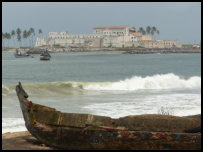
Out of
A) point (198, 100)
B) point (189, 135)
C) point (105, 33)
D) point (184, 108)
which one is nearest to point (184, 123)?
point (189, 135)

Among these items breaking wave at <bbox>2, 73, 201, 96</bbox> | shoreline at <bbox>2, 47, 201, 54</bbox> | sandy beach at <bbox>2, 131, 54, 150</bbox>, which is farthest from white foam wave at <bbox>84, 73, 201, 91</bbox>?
shoreline at <bbox>2, 47, 201, 54</bbox>

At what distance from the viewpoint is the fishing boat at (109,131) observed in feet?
24.7

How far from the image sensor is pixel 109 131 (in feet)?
25.1

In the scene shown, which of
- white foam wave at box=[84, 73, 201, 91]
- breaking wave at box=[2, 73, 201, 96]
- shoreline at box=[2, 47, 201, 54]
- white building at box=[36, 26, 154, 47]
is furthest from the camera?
white building at box=[36, 26, 154, 47]

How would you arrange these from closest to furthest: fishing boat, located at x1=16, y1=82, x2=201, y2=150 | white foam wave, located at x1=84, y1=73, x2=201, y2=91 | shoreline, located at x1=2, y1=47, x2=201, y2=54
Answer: fishing boat, located at x1=16, y1=82, x2=201, y2=150 < white foam wave, located at x1=84, y1=73, x2=201, y2=91 < shoreline, located at x1=2, y1=47, x2=201, y2=54

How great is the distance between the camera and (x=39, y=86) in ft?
91.4

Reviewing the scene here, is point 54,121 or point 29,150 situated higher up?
point 54,121

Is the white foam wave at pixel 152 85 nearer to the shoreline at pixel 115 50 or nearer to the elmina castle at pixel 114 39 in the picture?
the shoreline at pixel 115 50

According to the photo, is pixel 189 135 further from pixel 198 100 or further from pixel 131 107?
pixel 198 100

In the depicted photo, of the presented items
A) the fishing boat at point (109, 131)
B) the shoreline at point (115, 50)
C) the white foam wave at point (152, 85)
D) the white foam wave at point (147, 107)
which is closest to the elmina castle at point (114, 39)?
the shoreline at point (115, 50)

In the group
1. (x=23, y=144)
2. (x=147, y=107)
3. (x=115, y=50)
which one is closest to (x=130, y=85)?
(x=147, y=107)

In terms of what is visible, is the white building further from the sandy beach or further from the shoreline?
the sandy beach

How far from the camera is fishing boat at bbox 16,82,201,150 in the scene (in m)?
7.54

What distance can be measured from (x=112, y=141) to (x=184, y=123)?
150 cm
